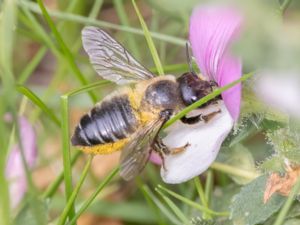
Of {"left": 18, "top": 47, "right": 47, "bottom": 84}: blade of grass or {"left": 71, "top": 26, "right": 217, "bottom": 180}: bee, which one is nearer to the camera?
{"left": 71, "top": 26, "right": 217, "bottom": 180}: bee

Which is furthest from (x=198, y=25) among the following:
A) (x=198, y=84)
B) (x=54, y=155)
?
(x=54, y=155)

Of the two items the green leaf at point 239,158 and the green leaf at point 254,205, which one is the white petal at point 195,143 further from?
the green leaf at point 239,158

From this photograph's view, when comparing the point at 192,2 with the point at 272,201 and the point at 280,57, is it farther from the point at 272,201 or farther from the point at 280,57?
the point at 272,201

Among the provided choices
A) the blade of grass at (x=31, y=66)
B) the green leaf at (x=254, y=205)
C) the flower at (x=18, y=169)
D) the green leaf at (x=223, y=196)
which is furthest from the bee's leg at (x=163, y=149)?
the blade of grass at (x=31, y=66)

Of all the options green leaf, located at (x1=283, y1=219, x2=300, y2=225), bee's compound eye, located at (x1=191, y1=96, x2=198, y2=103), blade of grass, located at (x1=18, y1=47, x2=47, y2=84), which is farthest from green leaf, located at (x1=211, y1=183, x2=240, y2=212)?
blade of grass, located at (x1=18, y1=47, x2=47, y2=84)

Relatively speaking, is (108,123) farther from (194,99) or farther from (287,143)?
(287,143)

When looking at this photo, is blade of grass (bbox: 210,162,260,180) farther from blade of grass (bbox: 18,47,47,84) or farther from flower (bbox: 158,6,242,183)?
blade of grass (bbox: 18,47,47,84)

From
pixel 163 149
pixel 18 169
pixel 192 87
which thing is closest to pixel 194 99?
pixel 192 87
